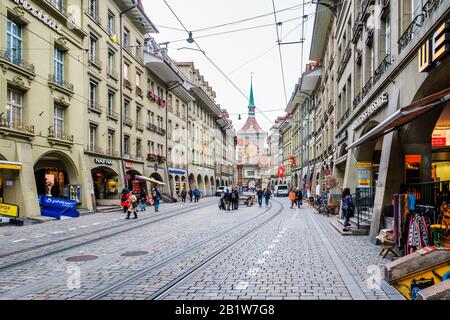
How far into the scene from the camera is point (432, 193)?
336 inches

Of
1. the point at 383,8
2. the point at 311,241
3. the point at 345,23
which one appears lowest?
the point at 311,241

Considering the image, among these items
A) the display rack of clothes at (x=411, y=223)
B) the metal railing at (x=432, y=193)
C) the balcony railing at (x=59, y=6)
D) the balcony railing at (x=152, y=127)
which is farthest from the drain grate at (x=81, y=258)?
the balcony railing at (x=152, y=127)

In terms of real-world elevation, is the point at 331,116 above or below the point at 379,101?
above

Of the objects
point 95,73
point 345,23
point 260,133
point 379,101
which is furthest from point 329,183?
point 260,133

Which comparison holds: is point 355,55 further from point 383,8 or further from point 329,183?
point 329,183

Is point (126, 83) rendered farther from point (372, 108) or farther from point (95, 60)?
point (372, 108)

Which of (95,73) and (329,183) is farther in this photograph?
(95,73)

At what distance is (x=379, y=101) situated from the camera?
1398cm

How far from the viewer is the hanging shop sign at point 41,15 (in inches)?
755

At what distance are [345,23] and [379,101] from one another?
1234 cm

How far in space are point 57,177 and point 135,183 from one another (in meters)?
8.22

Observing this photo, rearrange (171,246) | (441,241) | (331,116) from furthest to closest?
(331,116) < (171,246) < (441,241)

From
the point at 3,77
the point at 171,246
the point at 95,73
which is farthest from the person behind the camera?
the point at 95,73

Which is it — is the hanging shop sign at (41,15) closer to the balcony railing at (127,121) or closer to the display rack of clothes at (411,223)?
the balcony railing at (127,121)
